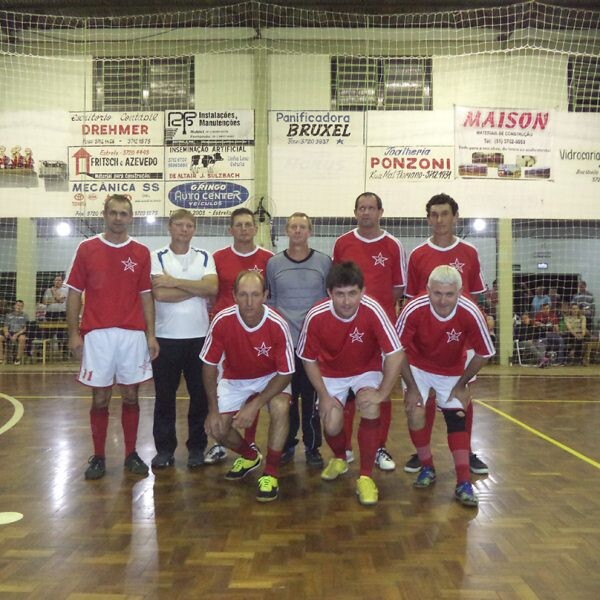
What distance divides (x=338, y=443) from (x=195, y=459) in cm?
96

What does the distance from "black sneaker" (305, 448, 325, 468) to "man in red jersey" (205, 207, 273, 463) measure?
0.38 metres

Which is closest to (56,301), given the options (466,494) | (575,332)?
(575,332)

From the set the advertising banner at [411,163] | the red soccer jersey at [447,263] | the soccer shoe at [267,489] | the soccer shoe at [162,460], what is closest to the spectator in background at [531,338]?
the advertising banner at [411,163]

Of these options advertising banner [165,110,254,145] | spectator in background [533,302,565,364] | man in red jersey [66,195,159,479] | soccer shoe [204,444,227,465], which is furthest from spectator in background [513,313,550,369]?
man in red jersey [66,195,159,479]

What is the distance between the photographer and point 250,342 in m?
3.42

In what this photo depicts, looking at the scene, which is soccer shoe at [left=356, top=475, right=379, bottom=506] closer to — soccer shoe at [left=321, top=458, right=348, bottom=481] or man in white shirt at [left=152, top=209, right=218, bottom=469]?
soccer shoe at [left=321, top=458, right=348, bottom=481]

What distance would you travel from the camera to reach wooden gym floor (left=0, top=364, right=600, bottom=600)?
2.24m

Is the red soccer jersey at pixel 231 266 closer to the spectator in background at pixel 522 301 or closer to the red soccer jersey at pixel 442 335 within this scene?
the red soccer jersey at pixel 442 335

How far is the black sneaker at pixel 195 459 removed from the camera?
3885 millimetres

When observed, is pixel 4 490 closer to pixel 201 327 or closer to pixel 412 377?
pixel 201 327

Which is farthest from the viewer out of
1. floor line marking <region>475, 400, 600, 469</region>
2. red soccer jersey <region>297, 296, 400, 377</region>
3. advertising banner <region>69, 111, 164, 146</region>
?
advertising banner <region>69, 111, 164, 146</region>

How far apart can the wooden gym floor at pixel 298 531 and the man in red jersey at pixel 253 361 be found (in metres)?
0.34

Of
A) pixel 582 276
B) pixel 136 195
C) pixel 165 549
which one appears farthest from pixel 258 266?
pixel 582 276

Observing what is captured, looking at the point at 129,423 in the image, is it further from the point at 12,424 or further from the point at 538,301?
the point at 538,301
